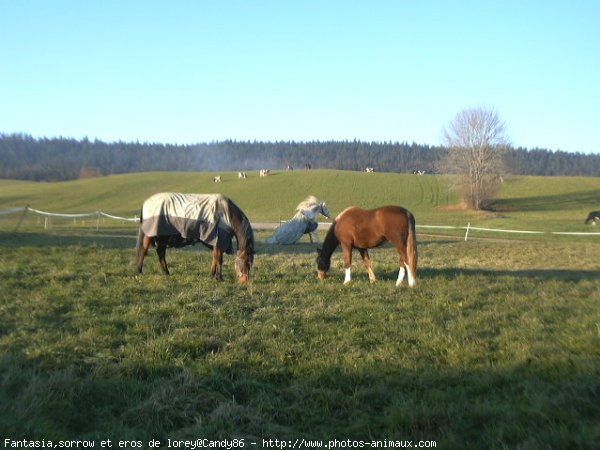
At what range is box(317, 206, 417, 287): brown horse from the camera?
35.3 ft

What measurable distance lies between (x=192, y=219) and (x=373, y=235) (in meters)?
3.65

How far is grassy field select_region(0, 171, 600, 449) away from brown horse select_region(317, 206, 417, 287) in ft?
1.28

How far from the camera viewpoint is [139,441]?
→ 4102 millimetres

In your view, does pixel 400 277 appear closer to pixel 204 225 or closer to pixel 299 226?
pixel 204 225

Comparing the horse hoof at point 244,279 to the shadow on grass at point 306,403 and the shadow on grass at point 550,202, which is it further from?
the shadow on grass at point 550,202

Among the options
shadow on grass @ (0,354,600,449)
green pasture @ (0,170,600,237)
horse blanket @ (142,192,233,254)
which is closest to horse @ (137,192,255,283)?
horse blanket @ (142,192,233,254)

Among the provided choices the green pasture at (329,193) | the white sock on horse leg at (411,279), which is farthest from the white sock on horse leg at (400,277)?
the green pasture at (329,193)

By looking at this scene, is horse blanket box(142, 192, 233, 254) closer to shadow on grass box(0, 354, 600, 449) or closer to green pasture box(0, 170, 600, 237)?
shadow on grass box(0, 354, 600, 449)

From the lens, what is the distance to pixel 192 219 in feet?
36.5

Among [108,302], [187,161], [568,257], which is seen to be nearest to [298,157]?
[187,161]

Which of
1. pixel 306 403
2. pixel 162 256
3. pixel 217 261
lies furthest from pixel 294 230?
pixel 306 403

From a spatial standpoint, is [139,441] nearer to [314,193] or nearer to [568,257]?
[568,257]

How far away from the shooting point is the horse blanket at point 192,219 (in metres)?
11.1

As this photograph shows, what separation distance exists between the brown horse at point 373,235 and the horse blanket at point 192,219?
2.28 metres
